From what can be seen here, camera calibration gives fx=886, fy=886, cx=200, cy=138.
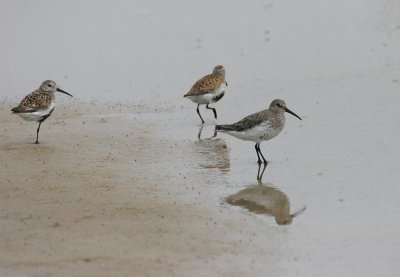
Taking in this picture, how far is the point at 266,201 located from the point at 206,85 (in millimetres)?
4864

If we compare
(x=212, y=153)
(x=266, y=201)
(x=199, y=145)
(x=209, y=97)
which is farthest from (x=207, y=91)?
(x=266, y=201)

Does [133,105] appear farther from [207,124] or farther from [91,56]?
[91,56]

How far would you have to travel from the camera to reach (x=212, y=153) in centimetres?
1217

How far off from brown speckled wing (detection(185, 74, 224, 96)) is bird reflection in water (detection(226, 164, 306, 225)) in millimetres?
3953

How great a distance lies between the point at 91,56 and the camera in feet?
58.8

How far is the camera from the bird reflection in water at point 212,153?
1146 cm

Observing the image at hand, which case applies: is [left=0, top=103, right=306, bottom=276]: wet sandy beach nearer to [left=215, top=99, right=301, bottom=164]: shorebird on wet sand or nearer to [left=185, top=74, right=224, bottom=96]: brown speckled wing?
[left=215, top=99, right=301, bottom=164]: shorebird on wet sand

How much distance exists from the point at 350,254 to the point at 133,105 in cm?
Result: 761

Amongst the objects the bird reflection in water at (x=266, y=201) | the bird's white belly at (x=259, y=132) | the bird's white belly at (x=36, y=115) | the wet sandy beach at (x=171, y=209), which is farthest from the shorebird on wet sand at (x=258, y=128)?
the bird's white belly at (x=36, y=115)

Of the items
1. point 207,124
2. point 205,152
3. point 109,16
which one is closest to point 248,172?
point 205,152

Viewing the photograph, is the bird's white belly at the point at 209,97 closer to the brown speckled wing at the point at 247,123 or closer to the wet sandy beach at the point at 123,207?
the wet sandy beach at the point at 123,207

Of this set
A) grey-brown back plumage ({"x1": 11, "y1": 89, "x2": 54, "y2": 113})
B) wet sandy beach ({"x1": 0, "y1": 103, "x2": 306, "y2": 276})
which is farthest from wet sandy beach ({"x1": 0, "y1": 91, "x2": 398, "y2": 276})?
grey-brown back plumage ({"x1": 11, "y1": 89, "x2": 54, "y2": 113})

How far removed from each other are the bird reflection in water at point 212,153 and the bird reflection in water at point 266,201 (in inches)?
38.8

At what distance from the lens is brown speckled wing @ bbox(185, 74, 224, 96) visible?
1432 centimetres
